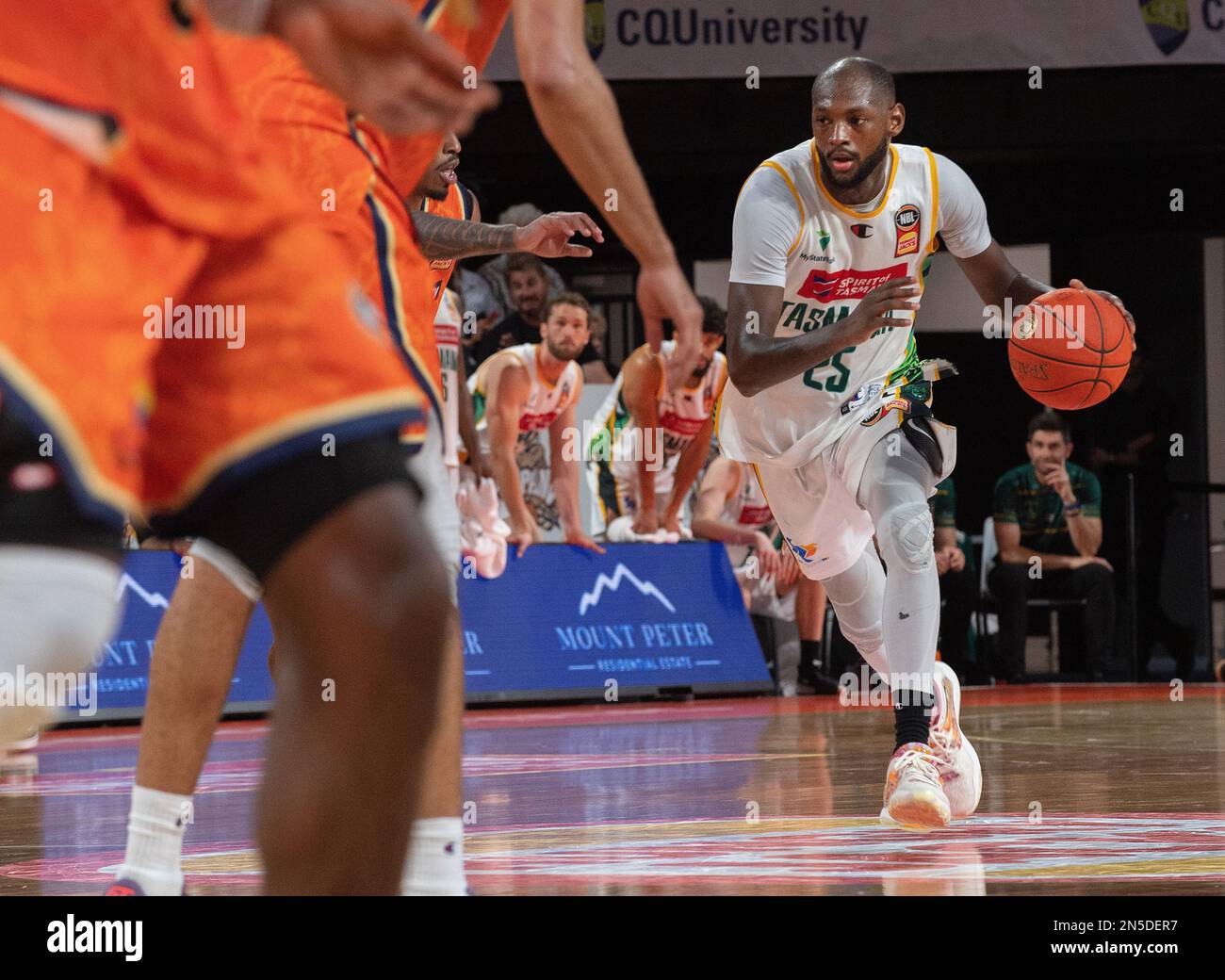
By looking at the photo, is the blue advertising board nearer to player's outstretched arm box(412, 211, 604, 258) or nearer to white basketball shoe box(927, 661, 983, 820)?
white basketball shoe box(927, 661, 983, 820)

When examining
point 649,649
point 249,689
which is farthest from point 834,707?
point 249,689

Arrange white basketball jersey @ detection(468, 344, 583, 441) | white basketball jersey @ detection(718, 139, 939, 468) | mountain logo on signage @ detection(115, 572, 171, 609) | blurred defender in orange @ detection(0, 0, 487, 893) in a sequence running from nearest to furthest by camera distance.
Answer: blurred defender in orange @ detection(0, 0, 487, 893) < white basketball jersey @ detection(718, 139, 939, 468) < mountain logo on signage @ detection(115, 572, 171, 609) < white basketball jersey @ detection(468, 344, 583, 441)

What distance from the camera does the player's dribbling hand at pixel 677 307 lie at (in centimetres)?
183

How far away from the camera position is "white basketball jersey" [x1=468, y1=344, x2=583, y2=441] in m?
9.22

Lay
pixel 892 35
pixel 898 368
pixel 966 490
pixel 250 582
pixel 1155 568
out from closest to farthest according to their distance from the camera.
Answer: pixel 250 582 → pixel 898 368 → pixel 892 35 → pixel 1155 568 → pixel 966 490

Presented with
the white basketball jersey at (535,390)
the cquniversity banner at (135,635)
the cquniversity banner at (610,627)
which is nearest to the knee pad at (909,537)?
the cquniversity banner at (135,635)

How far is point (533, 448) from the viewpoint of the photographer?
33.0 ft

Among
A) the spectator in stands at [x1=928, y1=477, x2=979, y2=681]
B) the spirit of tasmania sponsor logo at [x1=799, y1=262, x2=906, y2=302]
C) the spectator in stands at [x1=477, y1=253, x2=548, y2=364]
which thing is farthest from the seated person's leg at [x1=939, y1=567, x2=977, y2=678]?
the spirit of tasmania sponsor logo at [x1=799, y1=262, x2=906, y2=302]

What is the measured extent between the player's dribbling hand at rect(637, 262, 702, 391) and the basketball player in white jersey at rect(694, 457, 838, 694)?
25.9 ft

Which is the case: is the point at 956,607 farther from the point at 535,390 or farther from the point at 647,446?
the point at 535,390

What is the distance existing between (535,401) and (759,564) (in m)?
1.57

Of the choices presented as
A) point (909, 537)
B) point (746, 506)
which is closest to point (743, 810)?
point (909, 537)
